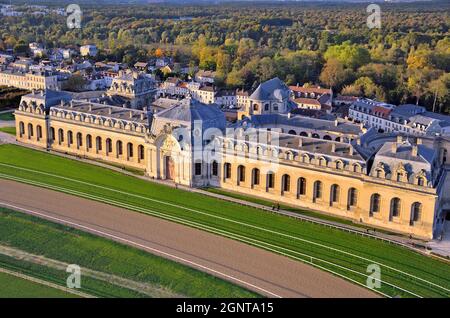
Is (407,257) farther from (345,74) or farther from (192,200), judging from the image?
(345,74)

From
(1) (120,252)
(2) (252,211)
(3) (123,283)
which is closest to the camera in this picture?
(3) (123,283)

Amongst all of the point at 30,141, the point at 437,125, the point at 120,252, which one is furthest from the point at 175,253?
the point at 437,125

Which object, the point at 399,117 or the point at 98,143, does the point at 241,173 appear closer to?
the point at 98,143

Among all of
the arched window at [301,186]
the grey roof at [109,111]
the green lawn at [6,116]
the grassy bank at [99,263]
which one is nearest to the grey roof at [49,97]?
the grey roof at [109,111]

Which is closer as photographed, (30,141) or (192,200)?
(192,200)

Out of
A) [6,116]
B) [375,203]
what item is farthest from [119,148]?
[6,116]

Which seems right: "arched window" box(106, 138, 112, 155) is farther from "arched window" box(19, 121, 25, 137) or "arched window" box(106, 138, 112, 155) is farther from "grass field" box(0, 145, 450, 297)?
"arched window" box(19, 121, 25, 137)

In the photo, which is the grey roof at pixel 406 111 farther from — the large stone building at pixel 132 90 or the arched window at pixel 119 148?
the arched window at pixel 119 148
